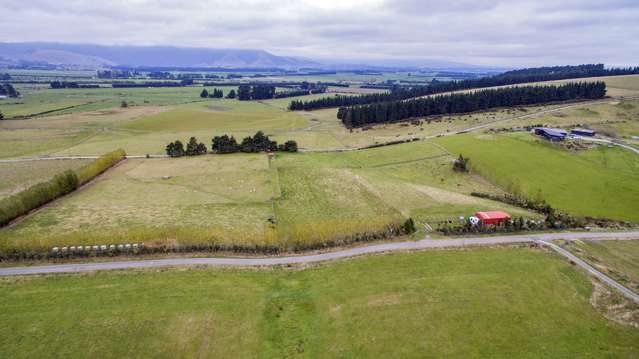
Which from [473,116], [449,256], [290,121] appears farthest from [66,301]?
[473,116]

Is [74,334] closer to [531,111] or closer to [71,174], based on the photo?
[71,174]

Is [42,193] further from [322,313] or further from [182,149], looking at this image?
[322,313]

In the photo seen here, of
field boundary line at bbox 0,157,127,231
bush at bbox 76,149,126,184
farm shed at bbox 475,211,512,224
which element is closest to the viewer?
field boundary line at bbox 0,157,127,231

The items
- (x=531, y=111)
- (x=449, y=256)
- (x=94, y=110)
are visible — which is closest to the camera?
(x=449, y=256)

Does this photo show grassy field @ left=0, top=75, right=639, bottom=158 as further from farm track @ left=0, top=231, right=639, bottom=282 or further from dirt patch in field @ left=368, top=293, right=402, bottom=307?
dirt patch in field @ left=368, top=293, right=402, bottom=307

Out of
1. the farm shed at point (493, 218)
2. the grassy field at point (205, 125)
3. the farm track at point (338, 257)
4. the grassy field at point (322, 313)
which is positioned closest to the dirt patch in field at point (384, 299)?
the grassy field at point (322, 313)

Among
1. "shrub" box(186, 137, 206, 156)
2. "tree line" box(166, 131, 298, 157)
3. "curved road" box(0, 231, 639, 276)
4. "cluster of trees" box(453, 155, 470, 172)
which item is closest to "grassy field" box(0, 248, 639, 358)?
"curved road" box(0, 231, 639, 276)

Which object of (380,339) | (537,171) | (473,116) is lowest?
(380,339)

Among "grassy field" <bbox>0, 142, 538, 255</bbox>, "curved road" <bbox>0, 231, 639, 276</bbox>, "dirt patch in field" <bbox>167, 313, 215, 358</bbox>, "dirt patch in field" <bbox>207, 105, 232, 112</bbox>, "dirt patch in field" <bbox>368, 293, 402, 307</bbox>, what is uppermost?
"dirt patch in field" <bbox>207, 105, 232, 112</bbox>
